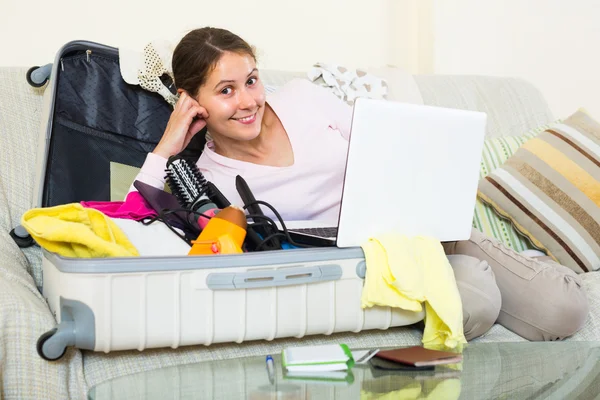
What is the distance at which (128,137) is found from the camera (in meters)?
1.75

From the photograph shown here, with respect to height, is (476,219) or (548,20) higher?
(548,20)

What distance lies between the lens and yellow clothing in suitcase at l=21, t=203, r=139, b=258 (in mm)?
1152

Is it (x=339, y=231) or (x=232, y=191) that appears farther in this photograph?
(x=232, y=191)

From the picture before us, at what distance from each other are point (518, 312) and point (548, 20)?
6.24ft

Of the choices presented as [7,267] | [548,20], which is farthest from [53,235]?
[548,20]

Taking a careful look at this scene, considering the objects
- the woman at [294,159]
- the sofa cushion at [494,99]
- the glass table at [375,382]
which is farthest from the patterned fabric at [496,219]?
the glass table at [375,382]

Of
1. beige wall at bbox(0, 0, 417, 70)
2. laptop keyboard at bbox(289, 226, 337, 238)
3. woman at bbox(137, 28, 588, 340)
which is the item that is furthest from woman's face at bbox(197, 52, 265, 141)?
beige wall at bbox(0, 0, 417, 70)

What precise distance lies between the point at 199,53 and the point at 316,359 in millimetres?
811

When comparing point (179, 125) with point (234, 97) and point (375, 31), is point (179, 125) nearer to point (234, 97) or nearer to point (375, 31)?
point (234, 97)

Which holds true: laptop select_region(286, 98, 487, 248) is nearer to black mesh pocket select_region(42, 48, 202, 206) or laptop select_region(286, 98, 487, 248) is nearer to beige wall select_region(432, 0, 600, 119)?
black mesh pocket select_region(42, 48, 202, 206)

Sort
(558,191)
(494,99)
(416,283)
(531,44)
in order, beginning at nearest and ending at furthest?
1. (416,283)
2. (558,191)
3. (494,99)
4. (531,44)

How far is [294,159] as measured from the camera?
1.73m

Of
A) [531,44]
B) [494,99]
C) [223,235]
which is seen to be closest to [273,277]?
[223,235]

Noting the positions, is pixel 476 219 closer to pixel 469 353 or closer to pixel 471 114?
pixel 471 114
